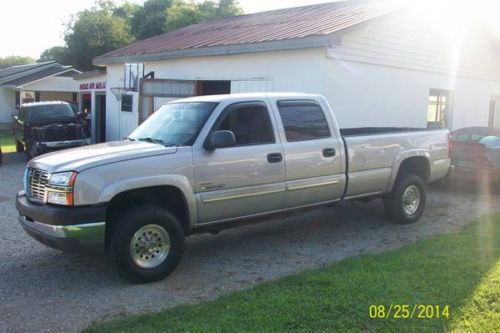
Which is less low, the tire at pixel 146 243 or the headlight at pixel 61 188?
the headlight at pixel 61 188

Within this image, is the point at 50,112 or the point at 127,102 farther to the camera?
the point at 50,112

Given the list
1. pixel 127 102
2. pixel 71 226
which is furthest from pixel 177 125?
pixel 127 102

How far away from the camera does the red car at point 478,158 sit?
10156 mm

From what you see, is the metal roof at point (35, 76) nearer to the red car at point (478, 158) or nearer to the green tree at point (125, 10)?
the red car at point (478, 158)

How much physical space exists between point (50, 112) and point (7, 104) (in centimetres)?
2234

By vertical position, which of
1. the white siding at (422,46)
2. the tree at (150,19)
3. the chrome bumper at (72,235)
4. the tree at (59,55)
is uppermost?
the tree at (150,19)

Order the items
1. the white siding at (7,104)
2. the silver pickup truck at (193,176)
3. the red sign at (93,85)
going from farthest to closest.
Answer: the white siding at (7,104), the red sign at (93,85), the silver pickup truck at (193,176)

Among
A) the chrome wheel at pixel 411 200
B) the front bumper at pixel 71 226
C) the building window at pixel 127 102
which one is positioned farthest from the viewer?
the building window at pixel 127 102

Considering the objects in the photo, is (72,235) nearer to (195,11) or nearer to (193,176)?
(193,176)

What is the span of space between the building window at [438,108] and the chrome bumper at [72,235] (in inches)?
425

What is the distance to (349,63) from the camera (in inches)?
423

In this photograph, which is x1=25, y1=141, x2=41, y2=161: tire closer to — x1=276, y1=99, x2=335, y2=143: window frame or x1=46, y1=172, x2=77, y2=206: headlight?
x1=276, y1=99, x2=335, y2=143: window frame

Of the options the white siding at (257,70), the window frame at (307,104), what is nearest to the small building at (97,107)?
the white siding at (257,70)

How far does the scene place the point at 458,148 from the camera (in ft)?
34.8
